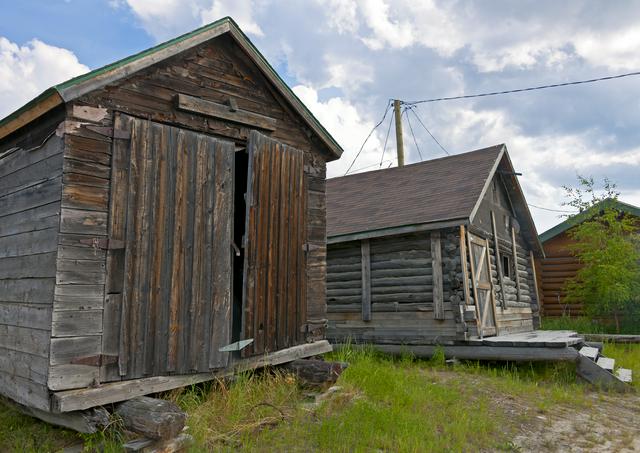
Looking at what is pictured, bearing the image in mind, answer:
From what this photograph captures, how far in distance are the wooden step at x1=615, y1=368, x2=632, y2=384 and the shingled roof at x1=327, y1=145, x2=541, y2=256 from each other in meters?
3.79

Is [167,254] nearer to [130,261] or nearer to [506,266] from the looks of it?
[130,261]

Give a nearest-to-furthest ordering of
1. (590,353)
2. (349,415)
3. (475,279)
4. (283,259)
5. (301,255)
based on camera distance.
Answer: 1. (349,415)
2. (283,259)
3. (301,255)
4. (590,353)
5. (475,279)

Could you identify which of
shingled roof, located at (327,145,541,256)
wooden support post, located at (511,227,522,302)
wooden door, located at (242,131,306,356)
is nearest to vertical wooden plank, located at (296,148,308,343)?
wooden door, located at (242,131,306,356)

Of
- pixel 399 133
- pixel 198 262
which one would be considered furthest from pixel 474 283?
pixel 399 133

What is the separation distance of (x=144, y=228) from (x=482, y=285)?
8.18 m

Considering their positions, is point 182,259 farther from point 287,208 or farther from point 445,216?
point 445,216

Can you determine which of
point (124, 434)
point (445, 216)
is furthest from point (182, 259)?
point (445, 216)

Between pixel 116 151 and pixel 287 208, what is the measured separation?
2514 millimetres

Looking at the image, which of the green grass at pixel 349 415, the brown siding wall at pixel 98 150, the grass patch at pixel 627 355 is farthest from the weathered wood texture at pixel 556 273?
the brown siding wall at pixel 98 150

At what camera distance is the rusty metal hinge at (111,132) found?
542 cm

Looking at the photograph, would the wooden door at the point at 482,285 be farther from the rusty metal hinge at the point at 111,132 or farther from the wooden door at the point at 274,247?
the rusty metal hinge at the point at 111,132

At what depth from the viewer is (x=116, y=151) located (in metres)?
5.50

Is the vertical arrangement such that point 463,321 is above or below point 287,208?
below

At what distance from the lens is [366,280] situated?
466 inches
